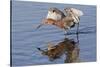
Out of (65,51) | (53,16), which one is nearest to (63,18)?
(53,16)

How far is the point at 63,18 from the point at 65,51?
0.30 metres

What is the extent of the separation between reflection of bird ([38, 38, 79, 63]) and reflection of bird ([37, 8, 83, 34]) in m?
0.14

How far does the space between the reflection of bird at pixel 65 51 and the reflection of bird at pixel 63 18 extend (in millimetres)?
139

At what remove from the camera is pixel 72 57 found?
6.53 feet

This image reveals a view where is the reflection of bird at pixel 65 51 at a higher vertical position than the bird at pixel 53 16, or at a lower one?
lower

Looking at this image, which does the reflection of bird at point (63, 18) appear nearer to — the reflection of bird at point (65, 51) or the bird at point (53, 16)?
the bird at point (53, 16)

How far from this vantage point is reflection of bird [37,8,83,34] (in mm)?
1924

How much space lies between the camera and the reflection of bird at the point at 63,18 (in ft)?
6.31

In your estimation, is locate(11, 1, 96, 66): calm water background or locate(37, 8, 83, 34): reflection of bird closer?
locate(11, 1, 96, 66): calm water background

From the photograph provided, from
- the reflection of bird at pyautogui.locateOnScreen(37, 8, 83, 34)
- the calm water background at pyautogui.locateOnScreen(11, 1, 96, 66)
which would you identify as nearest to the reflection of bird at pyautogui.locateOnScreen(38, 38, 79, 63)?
the calm water background at pyautogui.locateOnScreen(11, 1, 96, 66)

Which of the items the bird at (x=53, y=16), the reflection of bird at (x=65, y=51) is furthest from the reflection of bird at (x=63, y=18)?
the reflection of bird at (x=65, y=51)

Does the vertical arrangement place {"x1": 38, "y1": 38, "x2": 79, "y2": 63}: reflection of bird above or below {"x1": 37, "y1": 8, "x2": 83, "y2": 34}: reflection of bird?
below

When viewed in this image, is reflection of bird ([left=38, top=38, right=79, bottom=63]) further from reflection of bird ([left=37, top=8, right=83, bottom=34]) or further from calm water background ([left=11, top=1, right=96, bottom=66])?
reflection of bird ([left=37, top=8, right=83, bottom=34])

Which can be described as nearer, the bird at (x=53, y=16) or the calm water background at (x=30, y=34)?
the calm water background at (x=30, y=34)
